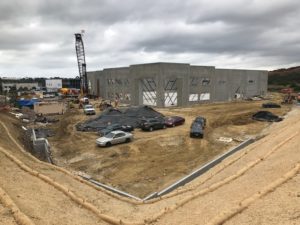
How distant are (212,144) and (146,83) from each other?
109ft

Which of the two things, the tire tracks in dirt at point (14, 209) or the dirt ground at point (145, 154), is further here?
the dirt ground at point (145, 154)

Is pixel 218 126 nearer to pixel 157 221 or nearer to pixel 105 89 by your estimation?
pixel 157 221

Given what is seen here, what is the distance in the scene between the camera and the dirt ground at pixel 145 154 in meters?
19.8

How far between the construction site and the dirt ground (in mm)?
86

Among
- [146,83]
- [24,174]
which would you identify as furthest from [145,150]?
[146,83]

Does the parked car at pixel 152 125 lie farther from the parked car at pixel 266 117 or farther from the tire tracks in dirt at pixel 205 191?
the tire tracks in dirt at pixel 205 191

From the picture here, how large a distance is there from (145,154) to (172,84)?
1391 inches

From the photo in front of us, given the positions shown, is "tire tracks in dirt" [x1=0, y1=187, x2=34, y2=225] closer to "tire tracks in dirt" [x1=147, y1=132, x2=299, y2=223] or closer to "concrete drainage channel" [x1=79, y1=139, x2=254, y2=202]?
"tire tracks in dirt" [x1=147, y1=132, x2=299, y2=223]

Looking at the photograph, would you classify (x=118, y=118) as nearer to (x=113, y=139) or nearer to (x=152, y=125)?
(x=152, y=125)

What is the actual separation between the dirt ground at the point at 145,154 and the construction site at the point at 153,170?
86mm

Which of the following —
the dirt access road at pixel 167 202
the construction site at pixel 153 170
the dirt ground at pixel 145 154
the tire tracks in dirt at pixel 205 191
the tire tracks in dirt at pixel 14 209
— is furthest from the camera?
the dirt ground at pixel 145 154

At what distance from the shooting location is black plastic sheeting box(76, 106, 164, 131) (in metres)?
36.9

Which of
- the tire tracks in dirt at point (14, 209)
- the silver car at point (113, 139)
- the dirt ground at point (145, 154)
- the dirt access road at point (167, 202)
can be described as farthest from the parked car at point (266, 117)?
the tire tracks in dirt at point (14, 209)

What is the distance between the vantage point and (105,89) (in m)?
78.1
